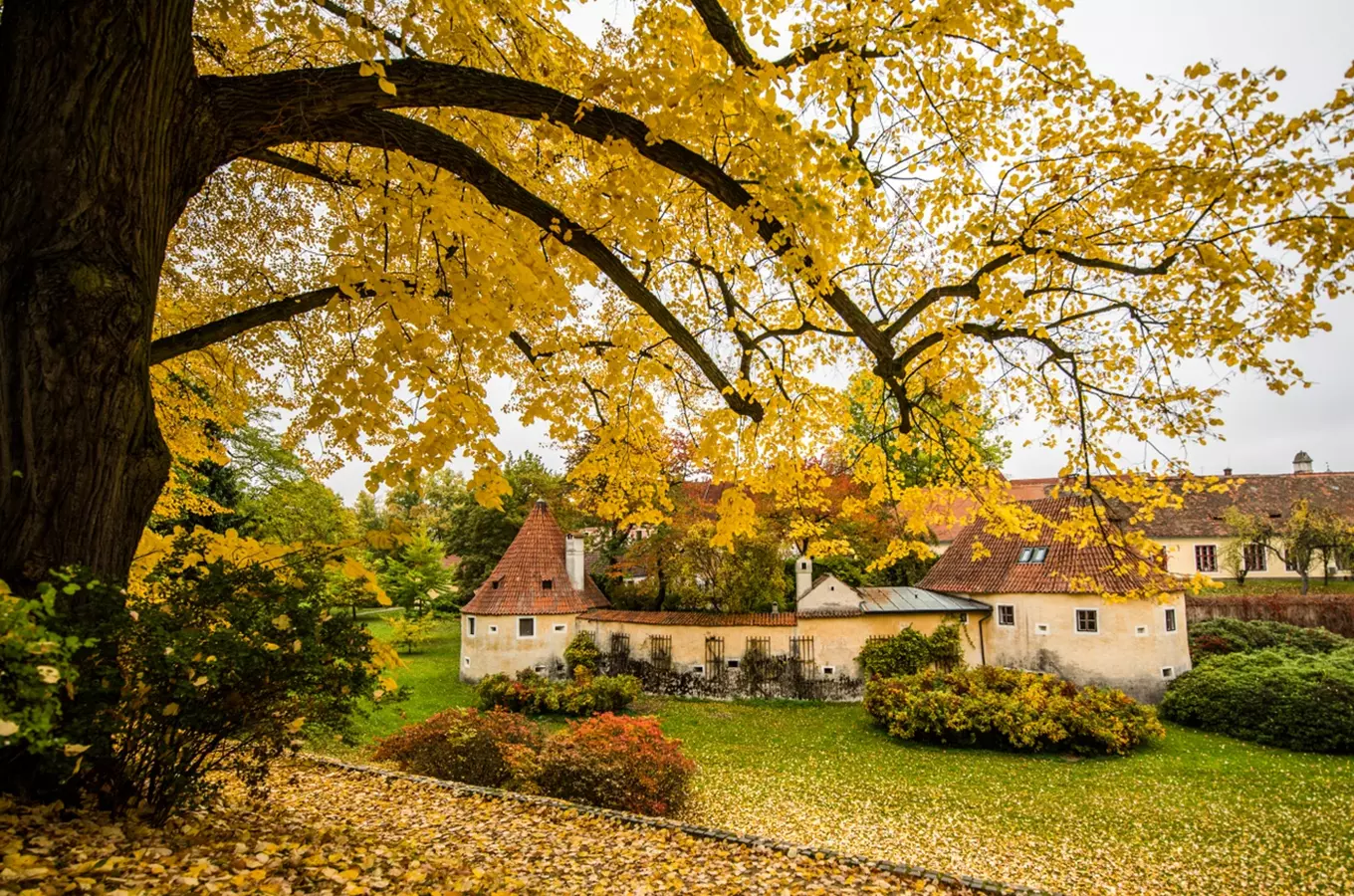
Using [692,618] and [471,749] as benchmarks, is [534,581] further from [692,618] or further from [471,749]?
[471,749]

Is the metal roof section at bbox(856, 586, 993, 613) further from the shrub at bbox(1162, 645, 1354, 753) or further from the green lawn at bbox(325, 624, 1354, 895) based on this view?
the shrub at bbox(1162, 645, 1354, 753)

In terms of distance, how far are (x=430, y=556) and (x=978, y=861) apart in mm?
25521

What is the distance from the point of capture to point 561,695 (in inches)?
631

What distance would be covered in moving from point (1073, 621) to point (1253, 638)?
241 inches

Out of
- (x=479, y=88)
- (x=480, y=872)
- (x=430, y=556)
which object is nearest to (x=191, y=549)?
(x=480, y=872)

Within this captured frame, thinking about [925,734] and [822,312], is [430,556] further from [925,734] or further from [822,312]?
[822,312]

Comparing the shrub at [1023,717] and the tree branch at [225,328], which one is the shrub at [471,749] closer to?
the tree branch at [225,328]

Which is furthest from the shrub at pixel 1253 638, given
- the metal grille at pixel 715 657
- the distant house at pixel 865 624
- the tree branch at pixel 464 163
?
the tree branch at pixel 464 163

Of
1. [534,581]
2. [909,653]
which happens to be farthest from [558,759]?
[909,653]

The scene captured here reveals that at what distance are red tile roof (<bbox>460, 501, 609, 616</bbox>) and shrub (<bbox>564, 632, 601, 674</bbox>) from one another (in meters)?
0.89

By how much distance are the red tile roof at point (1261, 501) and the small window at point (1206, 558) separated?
23.1 inches

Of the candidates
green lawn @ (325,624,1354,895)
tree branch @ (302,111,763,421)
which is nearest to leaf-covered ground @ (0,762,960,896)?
green lawn @ (325,624,1354,895)

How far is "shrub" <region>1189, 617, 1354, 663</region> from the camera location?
57.7ft

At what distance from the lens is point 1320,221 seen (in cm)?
321
